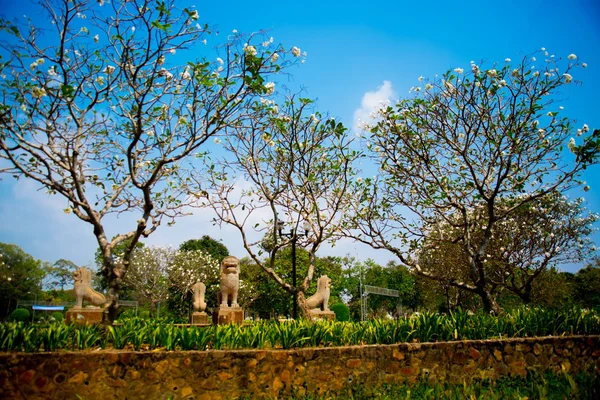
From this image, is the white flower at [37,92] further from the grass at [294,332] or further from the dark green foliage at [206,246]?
the dark green foliage at [206,246]

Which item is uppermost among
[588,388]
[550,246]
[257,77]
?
[257,77]

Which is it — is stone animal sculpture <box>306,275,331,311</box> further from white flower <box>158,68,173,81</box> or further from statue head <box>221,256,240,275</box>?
white flower <box>158,68,173,81</box>

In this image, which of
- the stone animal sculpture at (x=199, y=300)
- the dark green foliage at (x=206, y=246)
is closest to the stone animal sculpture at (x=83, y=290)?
the stone animal sculpture at (x=199, y=300)

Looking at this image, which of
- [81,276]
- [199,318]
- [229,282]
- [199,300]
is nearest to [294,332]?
[229,282]

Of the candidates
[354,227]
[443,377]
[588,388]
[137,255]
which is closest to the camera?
[588,388]

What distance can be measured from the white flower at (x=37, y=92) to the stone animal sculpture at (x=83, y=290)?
384 inches

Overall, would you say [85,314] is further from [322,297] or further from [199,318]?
[322,297]

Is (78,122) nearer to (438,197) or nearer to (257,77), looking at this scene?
(257,77)

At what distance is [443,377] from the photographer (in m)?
6.43

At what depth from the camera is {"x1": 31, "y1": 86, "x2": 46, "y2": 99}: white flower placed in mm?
7016

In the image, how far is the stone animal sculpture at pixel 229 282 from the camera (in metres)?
13.2

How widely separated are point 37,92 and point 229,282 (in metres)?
8.02

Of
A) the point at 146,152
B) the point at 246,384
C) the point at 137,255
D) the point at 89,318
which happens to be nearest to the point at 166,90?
the point at 146,152

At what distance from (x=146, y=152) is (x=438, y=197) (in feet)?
26.6
